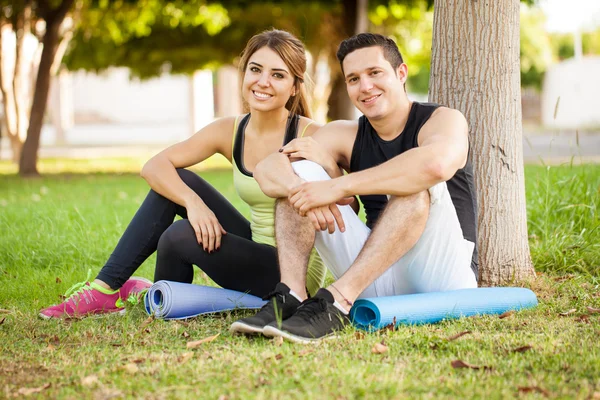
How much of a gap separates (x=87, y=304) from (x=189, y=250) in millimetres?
597

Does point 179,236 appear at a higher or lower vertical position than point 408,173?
lower

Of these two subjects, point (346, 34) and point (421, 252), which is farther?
point (346, 34)

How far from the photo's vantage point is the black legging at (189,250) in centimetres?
363

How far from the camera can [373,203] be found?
3639mm

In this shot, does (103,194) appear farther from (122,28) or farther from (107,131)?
(107,131)

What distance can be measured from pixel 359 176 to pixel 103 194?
674 cm

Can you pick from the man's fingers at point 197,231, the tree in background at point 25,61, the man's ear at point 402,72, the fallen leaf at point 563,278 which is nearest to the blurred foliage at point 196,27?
the tree in background at point 25,61

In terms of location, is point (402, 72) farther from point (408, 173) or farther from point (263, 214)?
point (263, 214)

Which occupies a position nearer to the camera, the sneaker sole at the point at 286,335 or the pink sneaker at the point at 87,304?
the sneaker sole at the point at 286,335

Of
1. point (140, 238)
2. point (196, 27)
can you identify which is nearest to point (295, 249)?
point (140, 238)

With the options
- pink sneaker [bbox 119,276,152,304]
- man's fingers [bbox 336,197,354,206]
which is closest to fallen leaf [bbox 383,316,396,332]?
man's fingers [bbox 336,197,354,206]

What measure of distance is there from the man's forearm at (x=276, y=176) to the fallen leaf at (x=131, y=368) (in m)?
1.02

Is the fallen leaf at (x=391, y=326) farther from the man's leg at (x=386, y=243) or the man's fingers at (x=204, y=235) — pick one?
the man's fingers at (x=204, y=235)

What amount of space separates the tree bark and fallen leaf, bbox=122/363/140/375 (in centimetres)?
1053
